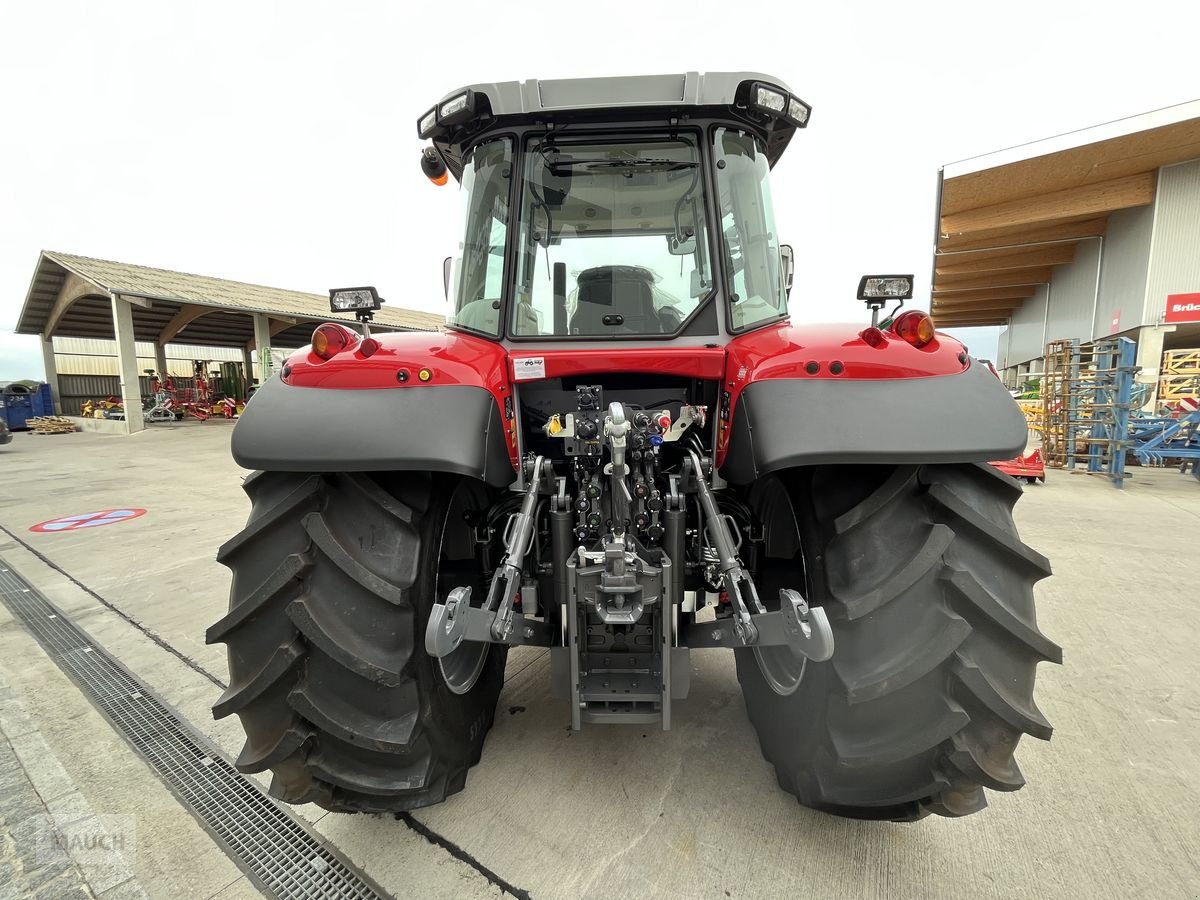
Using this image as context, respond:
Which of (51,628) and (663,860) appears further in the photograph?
(51,628)

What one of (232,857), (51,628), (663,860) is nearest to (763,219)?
(663,860)

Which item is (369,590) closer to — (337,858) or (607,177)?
(337,858)

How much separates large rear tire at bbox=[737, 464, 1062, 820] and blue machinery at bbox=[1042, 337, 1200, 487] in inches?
331

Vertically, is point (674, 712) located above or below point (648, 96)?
below

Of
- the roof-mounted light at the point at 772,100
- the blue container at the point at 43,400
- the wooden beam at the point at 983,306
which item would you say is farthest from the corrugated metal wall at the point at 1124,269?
the blue container at the point at 43,400

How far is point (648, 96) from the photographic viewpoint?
5.97ft

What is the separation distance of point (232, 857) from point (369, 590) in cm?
102

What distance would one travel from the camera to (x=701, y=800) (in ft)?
5.90

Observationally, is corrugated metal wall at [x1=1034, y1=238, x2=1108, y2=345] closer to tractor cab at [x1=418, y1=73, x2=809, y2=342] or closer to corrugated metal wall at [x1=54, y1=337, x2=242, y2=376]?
tractor cab at [x1=418, y1=73, x2=809, y2=342]

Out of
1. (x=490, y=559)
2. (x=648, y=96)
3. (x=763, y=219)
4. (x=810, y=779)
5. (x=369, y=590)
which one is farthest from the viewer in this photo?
(x=763, y=219)

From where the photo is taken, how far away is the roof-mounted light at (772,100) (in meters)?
1.84

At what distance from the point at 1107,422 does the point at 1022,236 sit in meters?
14.1

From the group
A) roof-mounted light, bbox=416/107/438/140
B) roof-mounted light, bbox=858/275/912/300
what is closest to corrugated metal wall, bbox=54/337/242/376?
roof-mounted light, bbox=416/107/438/140

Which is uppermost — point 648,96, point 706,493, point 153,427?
point 648,96
